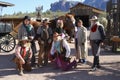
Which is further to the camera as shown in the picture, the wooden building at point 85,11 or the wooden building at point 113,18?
the wooden building at point 85,11

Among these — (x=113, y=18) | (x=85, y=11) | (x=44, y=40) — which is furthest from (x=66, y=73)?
(x=85, y=11)

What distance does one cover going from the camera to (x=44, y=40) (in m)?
14.5

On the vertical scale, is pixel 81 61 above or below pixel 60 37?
below

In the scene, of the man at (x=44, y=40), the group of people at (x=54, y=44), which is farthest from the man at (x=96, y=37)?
the man at (x=44, y=40)

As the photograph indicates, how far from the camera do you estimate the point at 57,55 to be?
542 inches

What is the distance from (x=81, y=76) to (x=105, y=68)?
183cm

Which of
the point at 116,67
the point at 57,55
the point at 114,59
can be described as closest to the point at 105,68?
the point at 116,67

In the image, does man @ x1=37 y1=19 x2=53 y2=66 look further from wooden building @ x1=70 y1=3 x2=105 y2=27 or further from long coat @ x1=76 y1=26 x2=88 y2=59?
wooden building @ x1=70 y1=3 x2=105 y2=27

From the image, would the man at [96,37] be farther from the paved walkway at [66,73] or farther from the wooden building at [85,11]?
the wooden building at [85,11]

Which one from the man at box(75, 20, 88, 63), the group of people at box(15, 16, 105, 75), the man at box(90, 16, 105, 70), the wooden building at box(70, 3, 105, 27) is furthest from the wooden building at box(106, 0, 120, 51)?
the wooden building at box(70, 3, 105, 27)

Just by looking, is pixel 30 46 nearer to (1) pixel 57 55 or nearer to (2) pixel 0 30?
(1) pixel 57 55

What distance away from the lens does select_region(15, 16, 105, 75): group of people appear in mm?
13281

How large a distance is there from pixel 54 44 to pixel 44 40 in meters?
0.89

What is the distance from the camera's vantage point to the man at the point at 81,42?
47.8 feet
